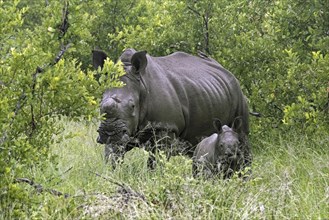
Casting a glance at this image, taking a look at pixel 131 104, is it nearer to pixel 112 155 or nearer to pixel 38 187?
pixel 112 155

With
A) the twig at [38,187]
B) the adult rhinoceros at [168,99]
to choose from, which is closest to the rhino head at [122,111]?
the adult rhinoceros at [168,99]

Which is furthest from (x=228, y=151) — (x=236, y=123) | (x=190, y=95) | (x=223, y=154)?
(x=190, y=95)

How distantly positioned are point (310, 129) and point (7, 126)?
12.4 ft

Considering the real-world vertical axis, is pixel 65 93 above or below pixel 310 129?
above

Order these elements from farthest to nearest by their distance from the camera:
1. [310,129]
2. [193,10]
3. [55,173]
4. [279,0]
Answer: [193,10] → [279,0] → [310,129] → [55,173]

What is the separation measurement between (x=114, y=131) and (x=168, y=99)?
2.78ft

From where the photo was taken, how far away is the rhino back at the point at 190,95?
763 cm

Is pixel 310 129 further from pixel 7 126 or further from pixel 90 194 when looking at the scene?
pixel 7 126

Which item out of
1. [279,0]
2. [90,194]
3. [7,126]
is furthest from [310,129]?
[7,126]

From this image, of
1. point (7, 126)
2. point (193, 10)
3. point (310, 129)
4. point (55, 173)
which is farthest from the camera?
point (193, 10)

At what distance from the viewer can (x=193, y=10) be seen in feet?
34.1

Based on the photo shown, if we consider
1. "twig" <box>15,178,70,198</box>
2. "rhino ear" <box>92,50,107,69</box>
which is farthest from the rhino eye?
"twig" <box>15,178,70,198</box>

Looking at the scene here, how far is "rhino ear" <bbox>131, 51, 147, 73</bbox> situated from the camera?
24.0ft

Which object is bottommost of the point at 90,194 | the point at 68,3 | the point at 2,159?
the point at 90,194
